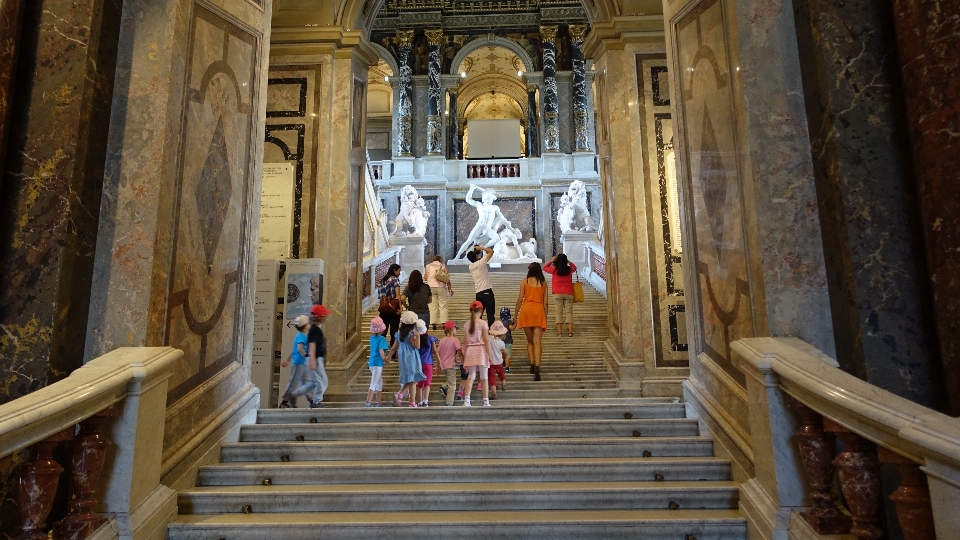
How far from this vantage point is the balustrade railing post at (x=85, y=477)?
2.39 m

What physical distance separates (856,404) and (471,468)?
1885 mm

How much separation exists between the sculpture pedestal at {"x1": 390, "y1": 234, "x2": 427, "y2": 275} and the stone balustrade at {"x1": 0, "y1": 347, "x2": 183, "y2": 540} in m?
11.5

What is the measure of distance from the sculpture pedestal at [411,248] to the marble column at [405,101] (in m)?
3.98

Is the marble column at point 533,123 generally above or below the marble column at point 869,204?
above

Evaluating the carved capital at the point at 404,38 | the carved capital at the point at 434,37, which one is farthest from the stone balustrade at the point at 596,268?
the carved capital at the point at 404,38

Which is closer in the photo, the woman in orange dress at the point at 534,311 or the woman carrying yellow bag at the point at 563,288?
the woman in orange dress at the point at 534,311

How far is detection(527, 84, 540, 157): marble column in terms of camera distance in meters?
18.0

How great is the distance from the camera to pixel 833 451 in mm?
2350

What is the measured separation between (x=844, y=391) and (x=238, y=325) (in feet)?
11.6

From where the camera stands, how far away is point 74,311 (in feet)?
9.59

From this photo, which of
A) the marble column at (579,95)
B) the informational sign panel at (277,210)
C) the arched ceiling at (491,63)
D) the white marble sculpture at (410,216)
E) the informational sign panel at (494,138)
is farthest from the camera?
the informational sign panel at (494,138)

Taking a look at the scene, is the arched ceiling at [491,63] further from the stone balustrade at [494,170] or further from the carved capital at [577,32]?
the stone balustrade at [494,170]

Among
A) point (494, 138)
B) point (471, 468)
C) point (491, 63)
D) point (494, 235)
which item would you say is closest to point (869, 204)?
point (471, 468)

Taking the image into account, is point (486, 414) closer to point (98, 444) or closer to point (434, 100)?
point (98, 444)
